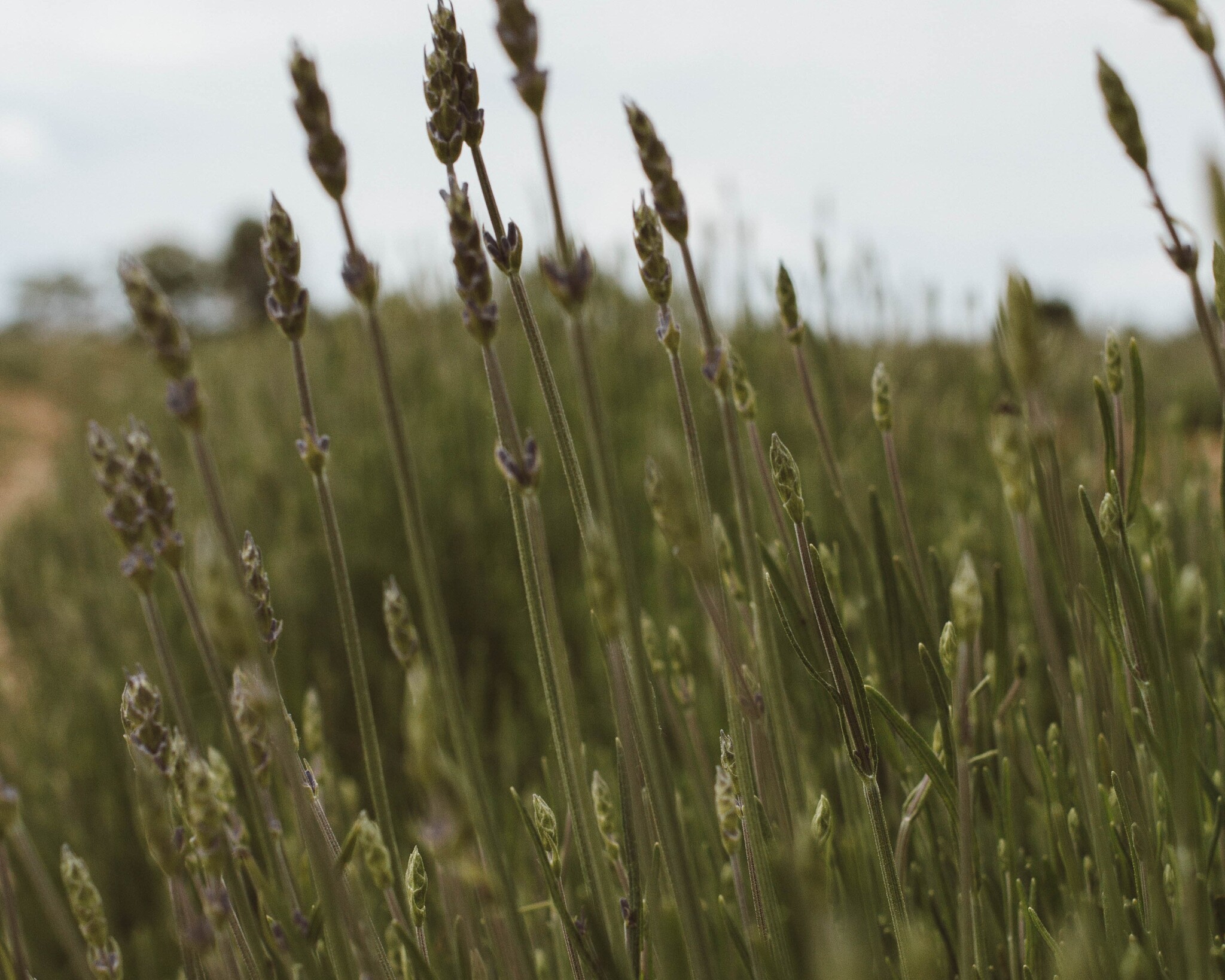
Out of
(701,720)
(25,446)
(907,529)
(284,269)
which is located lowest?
(701,720)

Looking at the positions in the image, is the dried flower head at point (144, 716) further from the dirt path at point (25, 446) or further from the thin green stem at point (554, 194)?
the dirt path at point (25, 446)

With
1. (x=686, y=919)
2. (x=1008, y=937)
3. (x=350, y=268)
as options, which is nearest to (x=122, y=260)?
(x=350, y=268)

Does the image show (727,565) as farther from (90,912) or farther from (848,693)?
(90,912)

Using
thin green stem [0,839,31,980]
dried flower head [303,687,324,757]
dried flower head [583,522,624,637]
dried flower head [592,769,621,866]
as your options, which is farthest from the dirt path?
dried flower head [583,522,624,637]

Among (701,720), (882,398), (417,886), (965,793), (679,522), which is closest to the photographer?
(679,522)

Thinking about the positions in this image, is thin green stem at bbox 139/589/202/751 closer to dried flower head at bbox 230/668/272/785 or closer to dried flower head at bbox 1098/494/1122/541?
dried flower head at bbox 230/668/272/785

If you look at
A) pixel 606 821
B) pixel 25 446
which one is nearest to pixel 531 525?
pixel 606 821

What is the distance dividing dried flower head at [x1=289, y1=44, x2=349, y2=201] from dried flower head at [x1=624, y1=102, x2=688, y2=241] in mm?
123

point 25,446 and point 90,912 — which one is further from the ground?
point 25,446

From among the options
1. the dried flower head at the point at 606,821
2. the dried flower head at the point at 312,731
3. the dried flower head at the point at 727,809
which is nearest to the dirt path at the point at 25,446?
the dried flower head at the point at 312,731

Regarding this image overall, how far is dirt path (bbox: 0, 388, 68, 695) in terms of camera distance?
5.12 meters

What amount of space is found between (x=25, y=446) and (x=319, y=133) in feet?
25.7

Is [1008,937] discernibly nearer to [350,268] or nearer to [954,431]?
[350,268]

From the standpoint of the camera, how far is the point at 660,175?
0.38m
